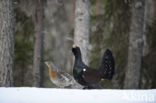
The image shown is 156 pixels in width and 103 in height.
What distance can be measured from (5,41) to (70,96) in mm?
2676

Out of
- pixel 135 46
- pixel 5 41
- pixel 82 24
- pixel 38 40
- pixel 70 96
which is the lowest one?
pixel 70 96

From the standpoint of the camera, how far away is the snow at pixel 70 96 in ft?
17.2

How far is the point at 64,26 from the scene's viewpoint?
1977 cm

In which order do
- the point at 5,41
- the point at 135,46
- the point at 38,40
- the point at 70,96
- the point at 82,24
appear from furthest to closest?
the point at 135,46 → the point at 38,40 → the point at 82,24 → the point at 5,41 → the point at 70,96

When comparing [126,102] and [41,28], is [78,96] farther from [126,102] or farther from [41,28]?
[41,28]

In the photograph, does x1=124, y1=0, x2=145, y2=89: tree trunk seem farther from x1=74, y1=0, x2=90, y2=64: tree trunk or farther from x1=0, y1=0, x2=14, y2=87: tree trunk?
Result: x1=0, y1=0, x2=14, y2=87: tree trunk

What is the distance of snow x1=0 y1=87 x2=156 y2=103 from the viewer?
5238mm

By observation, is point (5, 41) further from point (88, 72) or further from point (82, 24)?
point (82, 24)

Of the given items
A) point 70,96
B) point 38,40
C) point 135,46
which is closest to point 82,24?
point 38,40

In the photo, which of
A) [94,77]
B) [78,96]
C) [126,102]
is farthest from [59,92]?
[94,77]

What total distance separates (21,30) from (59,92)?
20.1 feet

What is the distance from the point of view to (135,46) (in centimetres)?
984

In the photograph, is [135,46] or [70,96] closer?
[70,96]

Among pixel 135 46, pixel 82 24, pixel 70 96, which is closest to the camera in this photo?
pixel 70 96
